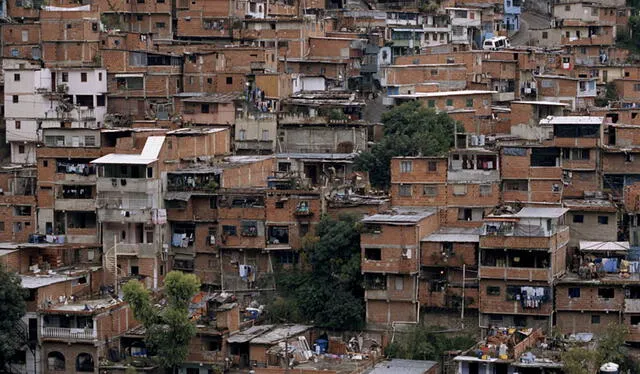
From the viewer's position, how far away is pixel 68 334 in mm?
37781

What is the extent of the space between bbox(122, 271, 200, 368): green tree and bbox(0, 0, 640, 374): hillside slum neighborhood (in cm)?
69

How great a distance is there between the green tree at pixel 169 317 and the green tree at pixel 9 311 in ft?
7.79

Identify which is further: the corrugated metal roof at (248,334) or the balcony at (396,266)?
the balcony at (396,266)

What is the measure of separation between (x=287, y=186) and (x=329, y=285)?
3874mm

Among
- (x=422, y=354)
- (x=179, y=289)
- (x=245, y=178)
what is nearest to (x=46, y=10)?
(x=245, y=178)

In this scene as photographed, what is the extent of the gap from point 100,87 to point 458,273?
49.7 feet

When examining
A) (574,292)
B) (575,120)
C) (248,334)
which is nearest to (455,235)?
(574,292)

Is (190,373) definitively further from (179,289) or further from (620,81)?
(620,81)

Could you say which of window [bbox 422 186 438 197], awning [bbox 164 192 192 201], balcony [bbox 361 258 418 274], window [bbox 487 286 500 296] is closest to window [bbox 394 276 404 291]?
balcony [bbox 361 258 418 274]

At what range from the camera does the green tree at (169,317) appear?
36469 mm

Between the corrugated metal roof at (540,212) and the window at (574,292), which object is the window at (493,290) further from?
the corrugated metal roof at (540,212)

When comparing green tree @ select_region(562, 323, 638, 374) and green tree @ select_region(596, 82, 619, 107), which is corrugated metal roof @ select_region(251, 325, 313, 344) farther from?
green tree @ select_region(596, 82, 619, 107)

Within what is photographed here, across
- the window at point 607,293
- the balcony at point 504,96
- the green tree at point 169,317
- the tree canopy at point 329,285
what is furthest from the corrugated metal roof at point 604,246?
the balcony at point 504,96

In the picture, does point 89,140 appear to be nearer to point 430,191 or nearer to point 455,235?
point 430,191
